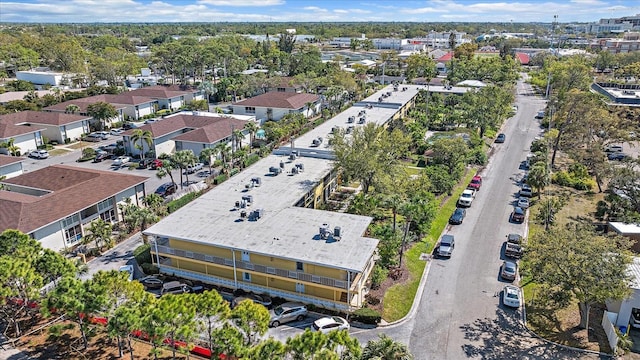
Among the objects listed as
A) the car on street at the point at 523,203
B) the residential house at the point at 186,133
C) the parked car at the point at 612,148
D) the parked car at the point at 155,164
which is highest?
the residential house at the point at 186,133

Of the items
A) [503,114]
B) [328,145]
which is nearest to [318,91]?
[503,114]

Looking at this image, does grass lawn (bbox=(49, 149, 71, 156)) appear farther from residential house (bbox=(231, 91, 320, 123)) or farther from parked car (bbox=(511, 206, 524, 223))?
parked car (bbox=(511, 206, 524, 223))

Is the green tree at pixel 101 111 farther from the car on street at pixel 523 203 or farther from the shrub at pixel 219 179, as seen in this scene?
the car on street at pixel 523 203

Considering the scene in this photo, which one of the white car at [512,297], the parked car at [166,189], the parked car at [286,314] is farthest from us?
the parked car at [166,189]

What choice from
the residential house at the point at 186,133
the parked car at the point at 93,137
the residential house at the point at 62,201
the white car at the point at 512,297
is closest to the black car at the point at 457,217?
the white car at the point at 512,297

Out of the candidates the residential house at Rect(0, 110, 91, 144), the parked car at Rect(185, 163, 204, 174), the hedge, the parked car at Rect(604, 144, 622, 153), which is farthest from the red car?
the residential house at Rect(0, 110, 91, 144)

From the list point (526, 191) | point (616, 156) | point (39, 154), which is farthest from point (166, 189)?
point (616, 156)

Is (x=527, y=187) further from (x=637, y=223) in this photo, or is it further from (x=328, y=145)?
(x=328, y=145)
